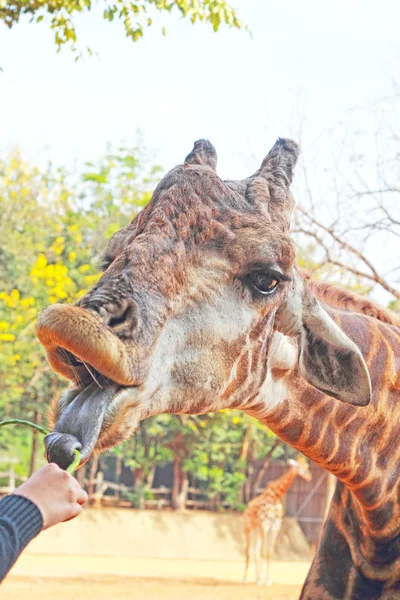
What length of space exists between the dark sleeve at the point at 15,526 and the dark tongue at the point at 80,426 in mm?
169

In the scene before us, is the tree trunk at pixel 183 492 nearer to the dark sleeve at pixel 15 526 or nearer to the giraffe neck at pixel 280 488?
the giraffe neck at pixel 280 488

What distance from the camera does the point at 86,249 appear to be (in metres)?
20.5

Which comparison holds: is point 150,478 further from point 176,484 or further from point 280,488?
point 280,488

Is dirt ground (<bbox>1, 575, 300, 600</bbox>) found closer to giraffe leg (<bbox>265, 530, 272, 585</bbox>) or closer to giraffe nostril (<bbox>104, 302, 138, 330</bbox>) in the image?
giraffe leg (<bbox>265, 530, 272, 585</bbox>)

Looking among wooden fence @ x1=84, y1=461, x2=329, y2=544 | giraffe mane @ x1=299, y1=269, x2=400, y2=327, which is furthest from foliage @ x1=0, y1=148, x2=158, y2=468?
giraffe mane @ x1=299, y1=269, x2=400, y2=327

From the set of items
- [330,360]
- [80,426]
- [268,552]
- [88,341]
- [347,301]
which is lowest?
[268,552]

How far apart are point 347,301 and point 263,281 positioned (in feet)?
4.02

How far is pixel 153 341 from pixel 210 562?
18197 millimetres

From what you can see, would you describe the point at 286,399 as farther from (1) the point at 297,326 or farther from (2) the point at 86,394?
(2) the point at 86,394

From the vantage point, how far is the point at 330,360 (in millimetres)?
3320

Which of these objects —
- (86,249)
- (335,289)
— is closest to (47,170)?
(86,249)

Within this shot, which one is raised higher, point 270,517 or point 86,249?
point 86,249

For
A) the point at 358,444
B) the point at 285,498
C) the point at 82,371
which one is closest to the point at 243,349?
the point at 82,371

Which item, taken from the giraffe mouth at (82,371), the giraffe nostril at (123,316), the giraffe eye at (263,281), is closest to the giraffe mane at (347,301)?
the giraffe eye at (263,281)
